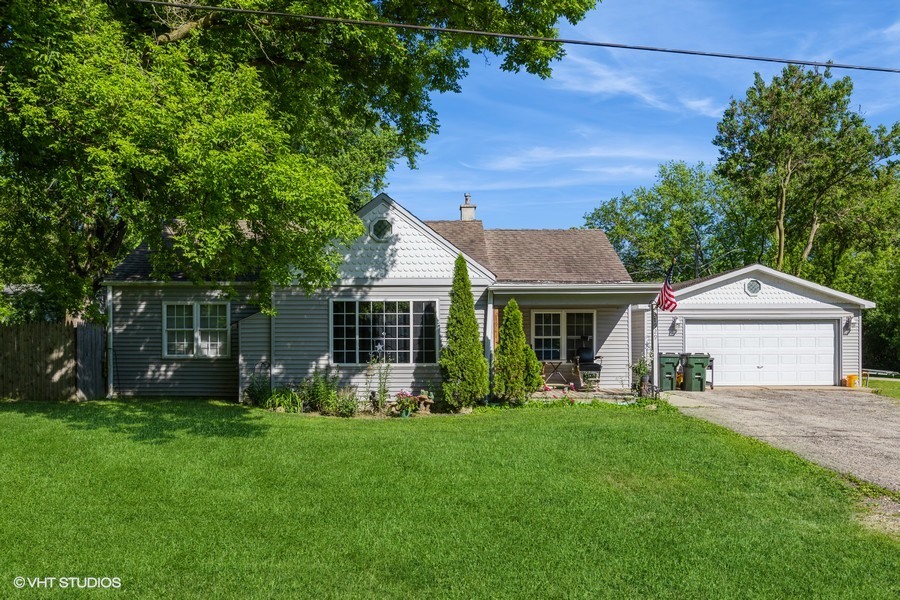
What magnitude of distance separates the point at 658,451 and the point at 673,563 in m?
4.24

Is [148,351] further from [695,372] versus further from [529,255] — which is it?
[695,372]

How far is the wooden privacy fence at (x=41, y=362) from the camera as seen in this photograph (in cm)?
1483

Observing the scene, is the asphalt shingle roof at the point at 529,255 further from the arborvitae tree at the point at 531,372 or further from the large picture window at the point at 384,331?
the large picture window at the point at 384,331

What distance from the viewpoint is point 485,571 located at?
5082 mm

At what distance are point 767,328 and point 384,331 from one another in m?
11.7

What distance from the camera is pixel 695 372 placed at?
18.0 m

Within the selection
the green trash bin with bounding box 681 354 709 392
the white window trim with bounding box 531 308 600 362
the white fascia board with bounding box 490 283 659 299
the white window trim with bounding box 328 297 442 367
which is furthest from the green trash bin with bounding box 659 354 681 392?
the white window trim with bounding box 328 297 442 367

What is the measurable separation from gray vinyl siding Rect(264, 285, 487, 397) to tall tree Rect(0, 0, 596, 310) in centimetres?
212

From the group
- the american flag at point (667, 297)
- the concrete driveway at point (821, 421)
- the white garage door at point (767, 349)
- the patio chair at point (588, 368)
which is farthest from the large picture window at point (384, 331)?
the white garage door at point (767, 349)

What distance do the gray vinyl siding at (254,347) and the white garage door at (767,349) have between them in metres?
11.8

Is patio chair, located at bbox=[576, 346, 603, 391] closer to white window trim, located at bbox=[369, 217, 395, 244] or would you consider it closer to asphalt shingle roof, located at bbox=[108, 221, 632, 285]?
asphalt shingle roof, located at bbox=[108, 221, 632, 285]

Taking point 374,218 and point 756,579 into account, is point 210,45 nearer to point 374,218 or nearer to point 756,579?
point 374,218

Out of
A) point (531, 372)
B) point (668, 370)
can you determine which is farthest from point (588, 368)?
point (668, 370)

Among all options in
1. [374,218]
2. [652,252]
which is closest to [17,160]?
[374,218]
